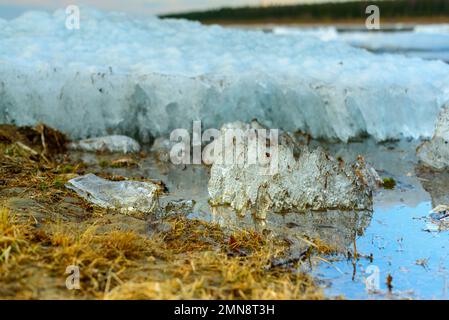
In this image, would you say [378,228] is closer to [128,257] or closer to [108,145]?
[128,257]

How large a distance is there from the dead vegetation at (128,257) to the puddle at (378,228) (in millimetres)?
338

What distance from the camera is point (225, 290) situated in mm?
4883

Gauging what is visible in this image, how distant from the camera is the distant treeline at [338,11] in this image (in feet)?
101

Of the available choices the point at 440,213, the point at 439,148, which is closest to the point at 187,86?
the point at 439,148

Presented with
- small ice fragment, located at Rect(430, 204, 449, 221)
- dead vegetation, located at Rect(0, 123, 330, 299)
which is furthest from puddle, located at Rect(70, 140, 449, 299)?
dead vegetation, located at Rect(0, 123, 330, 299)

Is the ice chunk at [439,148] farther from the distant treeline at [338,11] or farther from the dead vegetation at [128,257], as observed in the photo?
the distant treeline at [338,11]

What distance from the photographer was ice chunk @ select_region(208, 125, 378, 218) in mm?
7348

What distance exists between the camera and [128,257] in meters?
5.35

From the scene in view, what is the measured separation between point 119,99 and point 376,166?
144 inches

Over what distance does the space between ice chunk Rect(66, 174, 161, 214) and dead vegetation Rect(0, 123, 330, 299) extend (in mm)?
195

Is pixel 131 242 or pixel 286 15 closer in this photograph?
pixel 131 242

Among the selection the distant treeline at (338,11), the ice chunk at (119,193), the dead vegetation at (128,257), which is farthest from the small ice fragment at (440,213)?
the distant treeline at (338,11)
